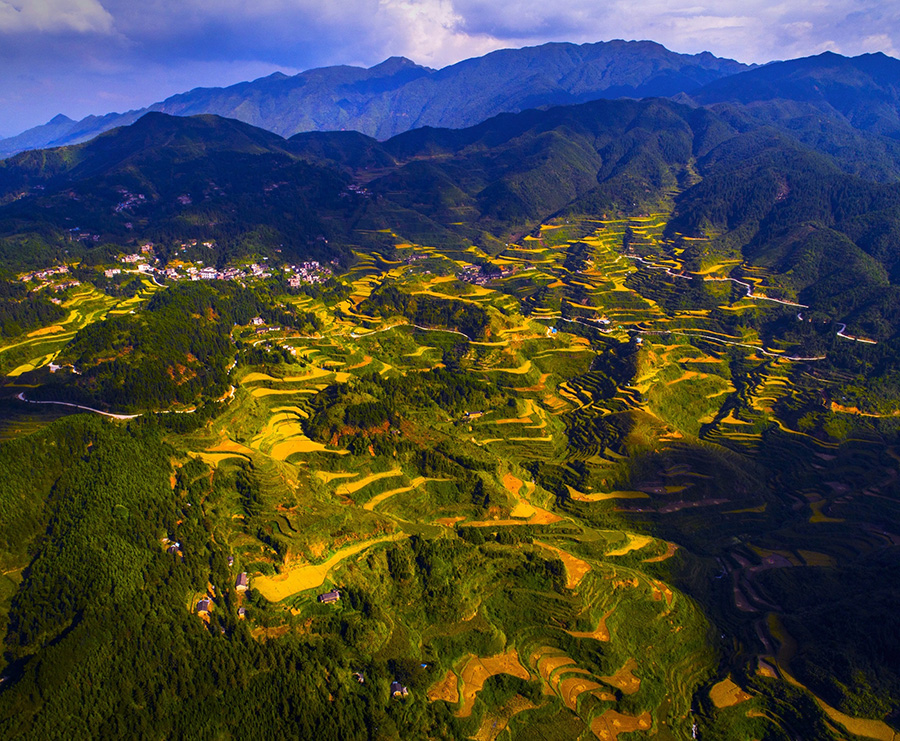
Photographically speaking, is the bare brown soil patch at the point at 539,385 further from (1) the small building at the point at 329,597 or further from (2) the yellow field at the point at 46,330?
(2) the yellow field at the point at 46,330

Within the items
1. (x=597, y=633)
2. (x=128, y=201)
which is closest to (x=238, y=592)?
(x=597, y=633)

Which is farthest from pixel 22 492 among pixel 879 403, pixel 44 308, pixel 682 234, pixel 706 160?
pixel 706 160

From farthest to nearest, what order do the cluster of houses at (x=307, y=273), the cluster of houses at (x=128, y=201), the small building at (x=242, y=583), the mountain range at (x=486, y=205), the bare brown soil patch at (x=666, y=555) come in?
the cluster of houses at (x=128, y=201) < the cluster of houses at (x=307, y=273) < the mountain range at (x=486, y=205) < the bare brown soil patch at (x=666, y=555) < the small building at (x=242, y=583)

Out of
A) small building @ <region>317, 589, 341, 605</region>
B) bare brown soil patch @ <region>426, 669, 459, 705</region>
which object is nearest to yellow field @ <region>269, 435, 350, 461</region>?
small building @ <region>317, 589, 341, 605</region>

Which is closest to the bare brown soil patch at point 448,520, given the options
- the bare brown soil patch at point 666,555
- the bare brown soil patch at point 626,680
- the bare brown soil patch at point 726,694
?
the bare brown soil patch at point 666,555

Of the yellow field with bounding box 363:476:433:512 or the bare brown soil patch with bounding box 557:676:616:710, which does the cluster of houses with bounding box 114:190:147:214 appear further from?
the bare brown soil patch with bounding box 557:676:616:710

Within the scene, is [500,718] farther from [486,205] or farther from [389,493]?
[486,205]
